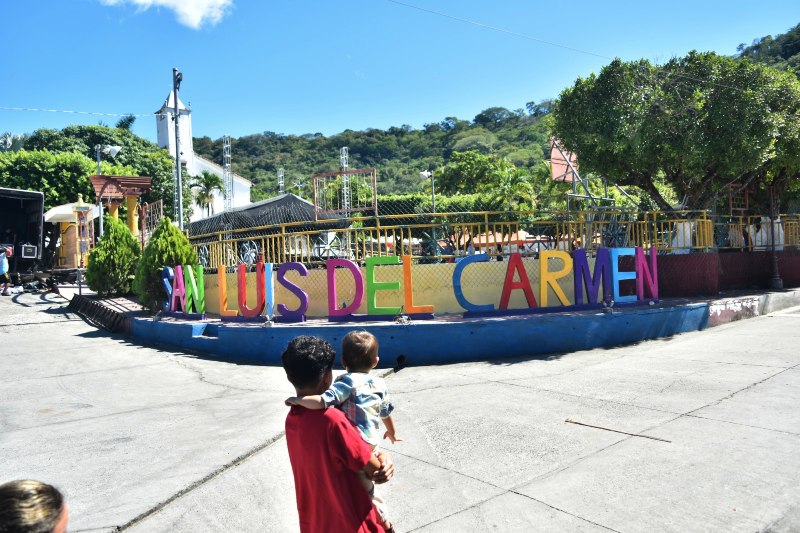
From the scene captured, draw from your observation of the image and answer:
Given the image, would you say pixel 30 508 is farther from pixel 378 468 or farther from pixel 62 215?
pixel 62 215

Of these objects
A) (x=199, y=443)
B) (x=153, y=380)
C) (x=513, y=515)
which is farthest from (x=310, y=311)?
(x=513, y=515)

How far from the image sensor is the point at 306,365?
7.64ft

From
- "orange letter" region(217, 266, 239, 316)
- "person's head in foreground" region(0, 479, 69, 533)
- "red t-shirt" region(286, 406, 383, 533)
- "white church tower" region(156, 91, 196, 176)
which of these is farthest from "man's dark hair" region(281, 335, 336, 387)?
"white church tower" region(156, 91, 196, 176)

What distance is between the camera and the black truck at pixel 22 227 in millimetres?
20297

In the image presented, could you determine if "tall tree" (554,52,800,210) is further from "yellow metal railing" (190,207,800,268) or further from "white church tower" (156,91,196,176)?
"white church tower" (156,91,196,176)

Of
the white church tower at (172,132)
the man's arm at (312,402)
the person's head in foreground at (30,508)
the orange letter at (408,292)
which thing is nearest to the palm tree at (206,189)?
the white church tower at (172,132)

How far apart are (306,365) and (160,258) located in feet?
36.9

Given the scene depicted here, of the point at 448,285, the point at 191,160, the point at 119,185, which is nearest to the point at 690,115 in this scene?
the point at 448,285

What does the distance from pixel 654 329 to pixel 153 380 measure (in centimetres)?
795

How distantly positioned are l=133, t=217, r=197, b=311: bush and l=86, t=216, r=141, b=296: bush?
406cm

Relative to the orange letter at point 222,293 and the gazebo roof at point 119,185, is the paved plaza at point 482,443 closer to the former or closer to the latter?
the orange letter at point 222,293

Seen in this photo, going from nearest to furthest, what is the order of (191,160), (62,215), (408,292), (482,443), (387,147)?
(482,443) → (408,292) → (62,215) → (191,160) → (387,147)

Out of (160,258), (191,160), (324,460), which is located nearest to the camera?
(324,460)

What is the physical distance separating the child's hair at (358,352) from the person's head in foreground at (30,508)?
1.47 m
